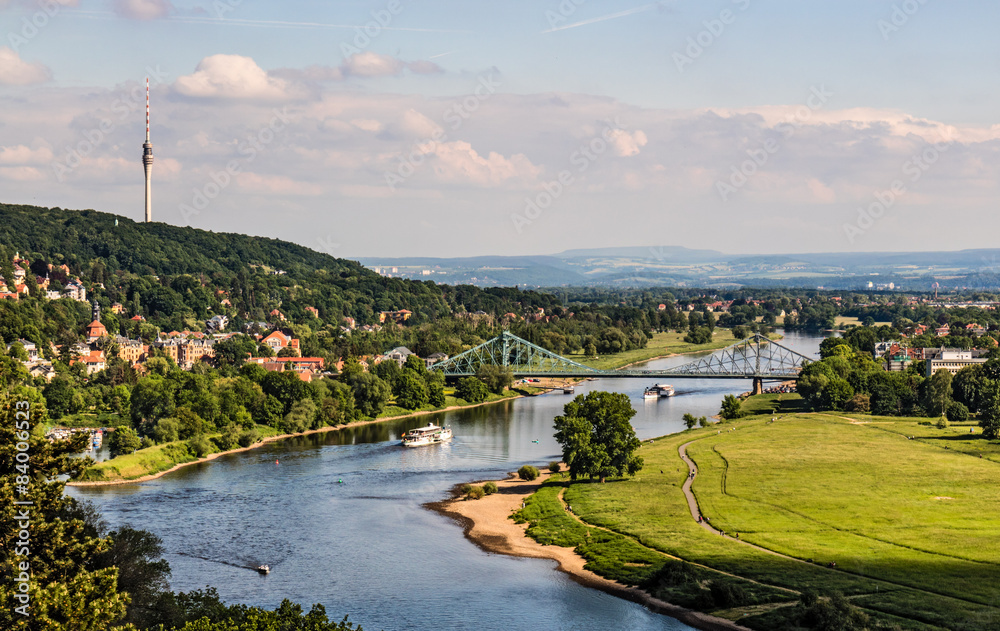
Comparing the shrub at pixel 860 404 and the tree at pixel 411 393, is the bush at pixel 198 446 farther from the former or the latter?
the shrub at pixel 860 404

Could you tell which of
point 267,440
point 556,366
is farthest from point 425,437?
point 556,366

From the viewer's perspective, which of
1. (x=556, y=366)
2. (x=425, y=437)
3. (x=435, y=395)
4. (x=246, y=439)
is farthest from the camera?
(x=556, y=366)

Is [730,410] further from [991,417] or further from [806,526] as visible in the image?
[806,526]

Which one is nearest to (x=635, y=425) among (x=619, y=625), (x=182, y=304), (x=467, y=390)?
(x=467, y=390)

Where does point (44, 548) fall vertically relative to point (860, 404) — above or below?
above

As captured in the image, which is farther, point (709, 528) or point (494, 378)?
point (494, 378)

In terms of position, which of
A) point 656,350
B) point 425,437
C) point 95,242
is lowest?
point 425,437

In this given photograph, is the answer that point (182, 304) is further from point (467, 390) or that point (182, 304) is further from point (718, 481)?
point (718, 481)
